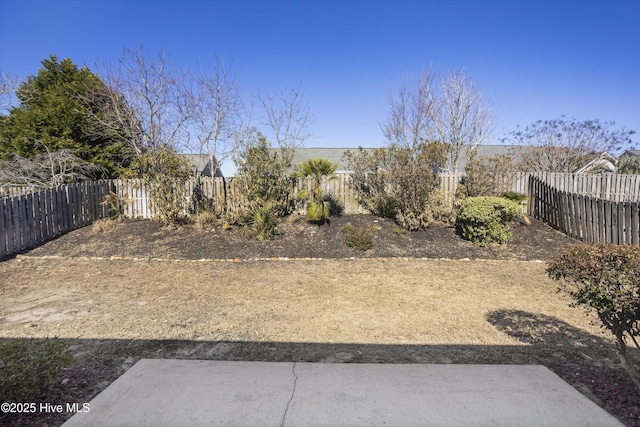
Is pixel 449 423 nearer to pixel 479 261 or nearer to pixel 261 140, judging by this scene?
pixel 479 261

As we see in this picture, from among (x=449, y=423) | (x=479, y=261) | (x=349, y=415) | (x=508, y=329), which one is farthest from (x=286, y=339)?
(x=479, y=261)

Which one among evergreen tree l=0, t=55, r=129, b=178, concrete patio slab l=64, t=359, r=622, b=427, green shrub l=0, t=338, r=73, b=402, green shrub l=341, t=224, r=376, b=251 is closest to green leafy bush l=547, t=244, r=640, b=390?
concrete patio slab l=64, t=359, r=622, b=427

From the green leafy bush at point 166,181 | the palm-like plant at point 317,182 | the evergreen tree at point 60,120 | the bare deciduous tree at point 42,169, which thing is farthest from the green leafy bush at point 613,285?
the evergreen tree at point 60,120

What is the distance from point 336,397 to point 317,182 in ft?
24.6

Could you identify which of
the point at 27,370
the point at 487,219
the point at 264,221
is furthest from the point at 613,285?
the point at 264,221

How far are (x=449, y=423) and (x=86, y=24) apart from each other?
486 inches

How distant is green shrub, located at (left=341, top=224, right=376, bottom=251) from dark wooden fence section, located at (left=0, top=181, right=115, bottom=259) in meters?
7.22

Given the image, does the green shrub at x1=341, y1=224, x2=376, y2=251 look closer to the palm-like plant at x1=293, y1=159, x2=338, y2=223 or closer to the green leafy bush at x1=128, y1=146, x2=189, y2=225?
the palm-like plant at x1=293, y1=159, x2=338, y2=223

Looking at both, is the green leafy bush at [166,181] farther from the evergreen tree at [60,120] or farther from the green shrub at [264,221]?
the evergreen tree at [60,120]

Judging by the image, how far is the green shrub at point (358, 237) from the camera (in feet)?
24.8

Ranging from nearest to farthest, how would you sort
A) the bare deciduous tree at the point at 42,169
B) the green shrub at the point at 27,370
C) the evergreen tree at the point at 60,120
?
the green shrub at the point at 27,370 → the bare deciduous tree at the point at 42,169 → the evergreen tree at the point at 60,120

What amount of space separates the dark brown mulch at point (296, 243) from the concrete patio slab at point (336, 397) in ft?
15.3

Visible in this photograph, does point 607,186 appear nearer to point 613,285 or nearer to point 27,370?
point 613,285

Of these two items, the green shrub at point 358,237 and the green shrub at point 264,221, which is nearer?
the green shrub at point 358,237
